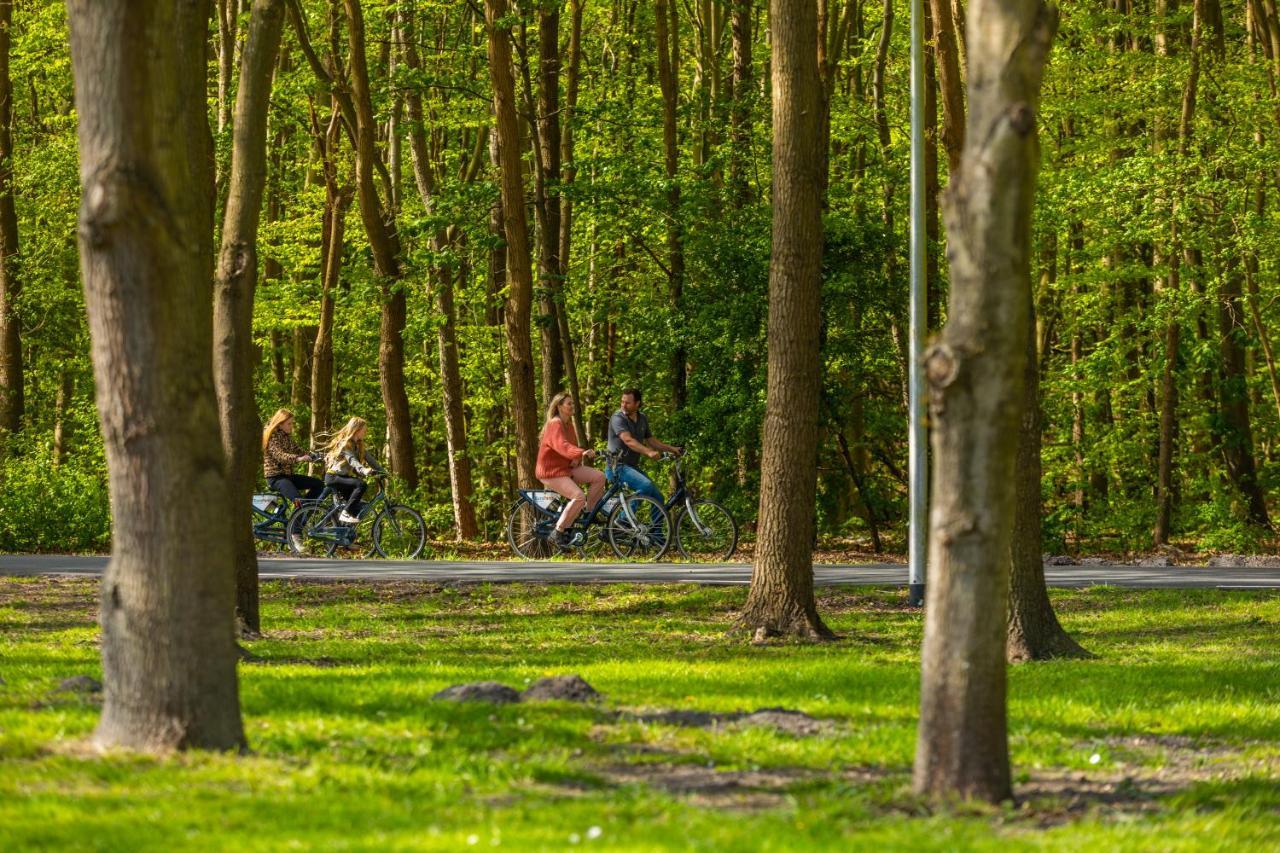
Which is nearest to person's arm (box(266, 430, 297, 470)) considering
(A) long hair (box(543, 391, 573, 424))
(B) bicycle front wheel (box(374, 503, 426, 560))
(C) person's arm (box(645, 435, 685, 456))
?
(B) bicycle front wheel (box(374, 503, 426, 560))

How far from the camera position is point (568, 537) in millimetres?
22922

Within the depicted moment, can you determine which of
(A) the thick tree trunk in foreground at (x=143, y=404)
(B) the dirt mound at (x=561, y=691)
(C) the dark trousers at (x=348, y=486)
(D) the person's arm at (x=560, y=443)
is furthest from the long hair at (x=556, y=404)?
(A) the thick tree trunk in foreground at (x=143, y=404)

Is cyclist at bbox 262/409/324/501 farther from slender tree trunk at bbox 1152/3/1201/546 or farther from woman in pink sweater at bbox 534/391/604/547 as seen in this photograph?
slender tree trunk at bbox 1152/3/1201/546

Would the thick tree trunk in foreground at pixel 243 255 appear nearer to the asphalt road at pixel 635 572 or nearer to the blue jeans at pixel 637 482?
the asphalt road at pixel 635 572

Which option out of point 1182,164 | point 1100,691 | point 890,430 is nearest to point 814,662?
point 1100,691

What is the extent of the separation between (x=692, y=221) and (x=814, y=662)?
15.9 m

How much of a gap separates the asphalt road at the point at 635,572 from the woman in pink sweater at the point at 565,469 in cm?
133

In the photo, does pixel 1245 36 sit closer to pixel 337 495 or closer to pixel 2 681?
A: pixel 337 495

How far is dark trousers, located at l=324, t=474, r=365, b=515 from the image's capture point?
23594 millimetres

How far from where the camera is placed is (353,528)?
23766 mm

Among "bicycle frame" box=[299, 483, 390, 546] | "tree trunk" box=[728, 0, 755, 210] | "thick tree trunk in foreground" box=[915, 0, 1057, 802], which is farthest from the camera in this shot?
"tree trunk" box=[728, 0, 755, 210]

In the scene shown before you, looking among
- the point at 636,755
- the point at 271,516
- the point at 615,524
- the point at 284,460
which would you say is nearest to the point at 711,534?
the point at 615,524

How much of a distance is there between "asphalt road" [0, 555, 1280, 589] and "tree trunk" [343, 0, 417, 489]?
8795 mm

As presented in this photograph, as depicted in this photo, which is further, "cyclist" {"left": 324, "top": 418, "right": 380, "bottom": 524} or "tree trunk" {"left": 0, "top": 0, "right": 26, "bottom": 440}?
"tree trunk" {"left": 0, "top": 0, "right": 26, "bottom": 440}
